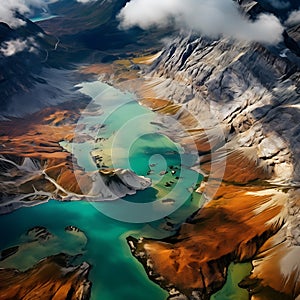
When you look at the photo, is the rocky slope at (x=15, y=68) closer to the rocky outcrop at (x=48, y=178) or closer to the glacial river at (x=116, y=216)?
the glacial river at (x=116, y=216)

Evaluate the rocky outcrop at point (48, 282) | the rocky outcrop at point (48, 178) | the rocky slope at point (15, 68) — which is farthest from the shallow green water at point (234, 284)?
the rocky slope at point (15, 68)

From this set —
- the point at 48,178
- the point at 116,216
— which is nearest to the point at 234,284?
the point at 116,216

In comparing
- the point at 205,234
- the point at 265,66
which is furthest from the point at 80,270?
the point at 265,66

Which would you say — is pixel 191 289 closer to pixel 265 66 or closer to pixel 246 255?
pixel 246 255

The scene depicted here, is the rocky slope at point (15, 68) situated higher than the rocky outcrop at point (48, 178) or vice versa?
the rocky slope at point (15, 68)

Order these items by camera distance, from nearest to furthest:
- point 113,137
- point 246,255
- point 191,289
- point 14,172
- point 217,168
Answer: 1. point 191,289
2. point 246,255
3. point 14,172
4. point 217,168
5. point 113,137

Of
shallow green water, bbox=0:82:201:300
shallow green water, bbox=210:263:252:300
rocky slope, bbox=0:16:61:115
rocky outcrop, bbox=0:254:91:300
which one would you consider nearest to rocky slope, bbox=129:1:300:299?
shallow green water, bbox=210:263:252:300

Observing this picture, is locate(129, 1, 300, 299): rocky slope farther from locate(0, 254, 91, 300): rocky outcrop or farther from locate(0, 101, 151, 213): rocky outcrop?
locate(0, 101, 151, 213): rocky outcrop
